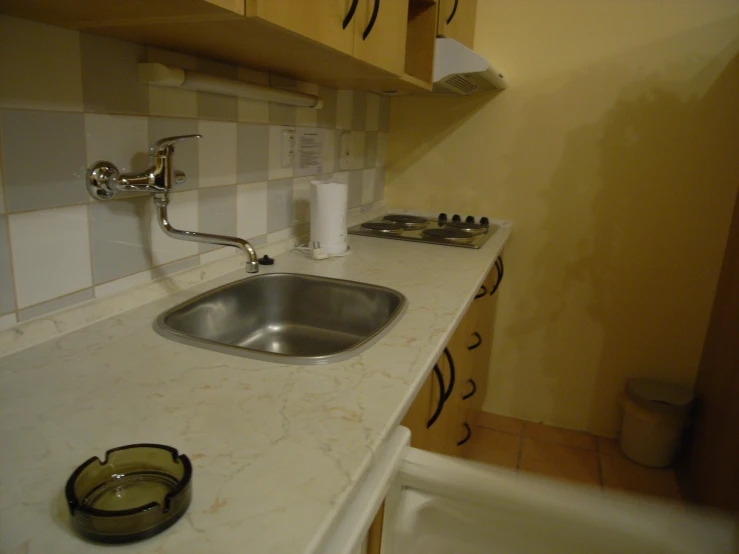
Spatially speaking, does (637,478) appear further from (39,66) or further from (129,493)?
(39,66)

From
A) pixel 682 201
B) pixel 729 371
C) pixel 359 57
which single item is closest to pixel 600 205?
pixel 682 201

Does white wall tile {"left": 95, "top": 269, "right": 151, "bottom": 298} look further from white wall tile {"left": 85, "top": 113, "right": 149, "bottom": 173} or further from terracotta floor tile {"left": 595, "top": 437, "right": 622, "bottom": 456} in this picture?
terracotta floor tile {"left": 595, "top": 437, "right": 622, "bottom": 456}

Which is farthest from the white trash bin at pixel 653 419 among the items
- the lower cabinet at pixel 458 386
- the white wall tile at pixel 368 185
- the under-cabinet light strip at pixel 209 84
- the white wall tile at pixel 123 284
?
the white wall tile at pixel 123 284

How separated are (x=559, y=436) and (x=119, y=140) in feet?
6.91

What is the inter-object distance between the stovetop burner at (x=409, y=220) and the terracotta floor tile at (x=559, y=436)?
1.05 meters

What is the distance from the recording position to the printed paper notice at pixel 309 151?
5.41ft

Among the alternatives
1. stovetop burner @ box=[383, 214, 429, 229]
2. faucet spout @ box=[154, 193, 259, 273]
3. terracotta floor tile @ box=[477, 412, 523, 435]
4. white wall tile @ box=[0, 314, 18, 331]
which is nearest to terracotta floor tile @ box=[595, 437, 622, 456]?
terracotta floor tile @ box=[477, 412, 523, 435]

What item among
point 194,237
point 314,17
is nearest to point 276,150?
point 194,237

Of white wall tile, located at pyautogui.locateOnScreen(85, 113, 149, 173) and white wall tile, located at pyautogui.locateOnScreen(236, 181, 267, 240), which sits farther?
white wall tile, located at pyautogui.locateOnScreen(236, 181, 267, 240)

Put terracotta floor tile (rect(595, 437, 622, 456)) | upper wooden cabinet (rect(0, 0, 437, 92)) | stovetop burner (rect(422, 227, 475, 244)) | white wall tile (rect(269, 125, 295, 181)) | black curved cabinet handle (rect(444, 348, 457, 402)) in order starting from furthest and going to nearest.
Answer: terracotta floor tile (rect(595, 437, 622, 456))
stovetop burner (rect(422, 227, 475, 244))
white wall tile (rect(269, 125, 295, 181))
black curved cabinet handle (rect(444, 348, 457, 402))
upper wooden cabinet (rect(0, 0, 437, 92))

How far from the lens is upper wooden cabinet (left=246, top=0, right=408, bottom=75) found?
812 millimetres

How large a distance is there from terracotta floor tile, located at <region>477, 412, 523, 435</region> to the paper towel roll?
127cm

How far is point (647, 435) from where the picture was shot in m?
2.09

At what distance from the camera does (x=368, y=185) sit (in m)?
2.24
